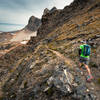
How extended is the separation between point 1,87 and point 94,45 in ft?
94.3

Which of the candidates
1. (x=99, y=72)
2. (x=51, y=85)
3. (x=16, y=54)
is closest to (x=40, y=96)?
(x=51, y=85)

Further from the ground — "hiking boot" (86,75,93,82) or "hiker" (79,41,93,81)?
"hiker" (79,41,93,81)

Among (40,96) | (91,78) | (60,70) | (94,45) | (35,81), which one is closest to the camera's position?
(91,78)

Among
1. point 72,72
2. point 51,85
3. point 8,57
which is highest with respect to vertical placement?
point 72,72

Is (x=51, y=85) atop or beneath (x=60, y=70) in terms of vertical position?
beneath

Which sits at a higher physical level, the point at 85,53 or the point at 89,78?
the point at 85,53

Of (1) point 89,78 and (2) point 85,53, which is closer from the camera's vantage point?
(1) point 89,78

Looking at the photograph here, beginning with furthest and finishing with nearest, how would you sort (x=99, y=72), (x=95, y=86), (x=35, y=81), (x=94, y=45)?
(x=94, y=45)
(x=35, y=81)
(x=99, y=72)
(x=95, y=86)

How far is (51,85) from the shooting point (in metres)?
12.7

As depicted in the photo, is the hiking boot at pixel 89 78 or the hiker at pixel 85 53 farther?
the hiker at pixel 85 53

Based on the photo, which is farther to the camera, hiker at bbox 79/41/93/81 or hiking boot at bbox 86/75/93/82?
hiker at bbox 79/41/93/81

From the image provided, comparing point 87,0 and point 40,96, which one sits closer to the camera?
point 40,96

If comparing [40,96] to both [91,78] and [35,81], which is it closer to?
[35,81]

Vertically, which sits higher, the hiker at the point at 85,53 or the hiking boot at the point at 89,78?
the hiker at the point at 85,53
